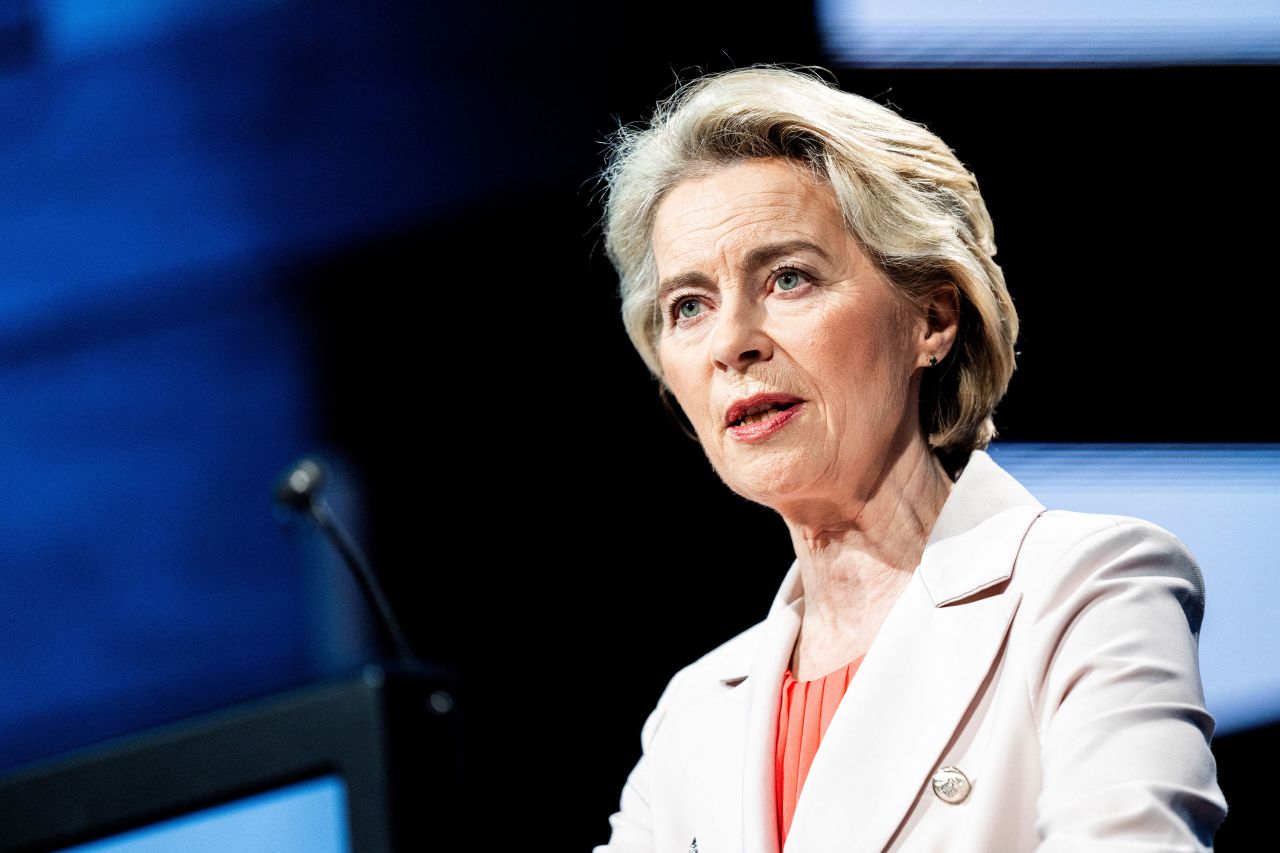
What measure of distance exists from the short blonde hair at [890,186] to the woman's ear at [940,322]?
1 cm

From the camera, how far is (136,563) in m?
4.19

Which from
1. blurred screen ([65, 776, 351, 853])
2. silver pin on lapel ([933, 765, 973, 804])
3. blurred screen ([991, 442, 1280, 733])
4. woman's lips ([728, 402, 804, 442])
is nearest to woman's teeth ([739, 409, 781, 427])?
woman's lips ([728, 402, 804, 442])

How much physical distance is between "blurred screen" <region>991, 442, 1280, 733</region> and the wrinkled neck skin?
0.78 meters

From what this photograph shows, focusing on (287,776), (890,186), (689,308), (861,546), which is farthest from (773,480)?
(287,776)

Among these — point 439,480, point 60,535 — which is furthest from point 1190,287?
point 60,535

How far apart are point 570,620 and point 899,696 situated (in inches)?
65.0

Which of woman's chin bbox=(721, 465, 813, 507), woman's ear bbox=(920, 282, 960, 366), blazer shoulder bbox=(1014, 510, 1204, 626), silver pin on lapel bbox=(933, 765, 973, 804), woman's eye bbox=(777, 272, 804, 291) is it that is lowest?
silver pin on lapel bbox=(933, 765, 973, 804)

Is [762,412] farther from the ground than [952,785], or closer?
farther from the ground

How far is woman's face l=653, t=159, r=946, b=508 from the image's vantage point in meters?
1.78

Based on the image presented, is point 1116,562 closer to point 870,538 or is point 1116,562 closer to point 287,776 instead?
point 870,538

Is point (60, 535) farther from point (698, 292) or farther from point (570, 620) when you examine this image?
point (698, 292)

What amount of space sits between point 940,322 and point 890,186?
0.21m

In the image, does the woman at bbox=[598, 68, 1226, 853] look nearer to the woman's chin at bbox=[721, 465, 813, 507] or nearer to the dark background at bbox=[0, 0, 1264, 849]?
the woman's chin at bbox=[721, 465, 813, 507]

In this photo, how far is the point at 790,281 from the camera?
1.83 m
